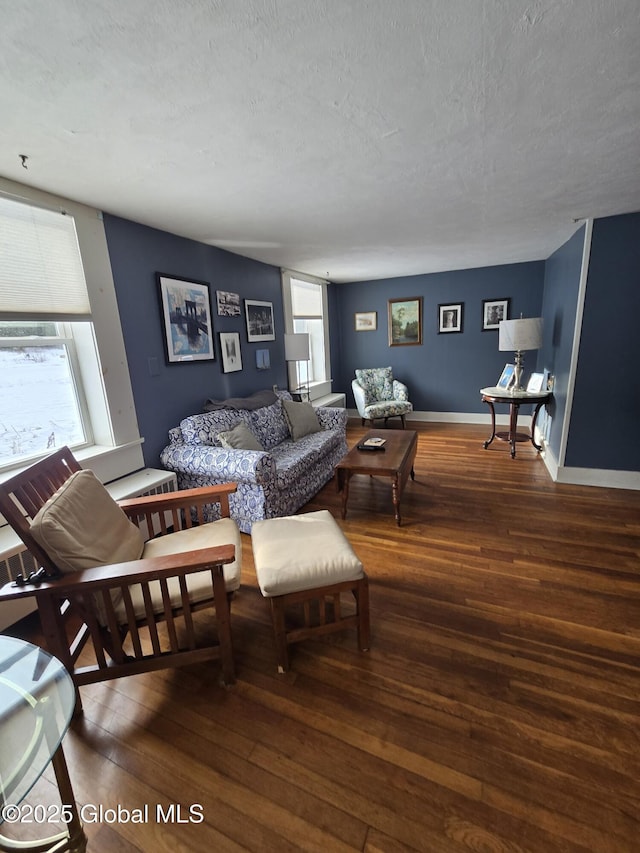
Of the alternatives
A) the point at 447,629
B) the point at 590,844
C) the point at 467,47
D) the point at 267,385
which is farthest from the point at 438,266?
the point at 590,844

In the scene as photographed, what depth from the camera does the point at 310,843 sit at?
1061 mm

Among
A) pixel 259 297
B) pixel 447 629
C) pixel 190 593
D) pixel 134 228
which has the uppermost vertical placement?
pixel 134 228

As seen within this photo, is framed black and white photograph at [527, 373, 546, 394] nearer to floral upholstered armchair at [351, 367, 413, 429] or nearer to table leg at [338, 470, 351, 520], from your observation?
floral upholstered armchair at [351, 367, 413, 429]

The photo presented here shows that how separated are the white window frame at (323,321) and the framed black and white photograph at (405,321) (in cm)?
105

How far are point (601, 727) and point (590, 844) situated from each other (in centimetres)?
40

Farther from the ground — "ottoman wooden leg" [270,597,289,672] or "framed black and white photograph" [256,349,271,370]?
"framed black and white photograph" [256,349,271,370]

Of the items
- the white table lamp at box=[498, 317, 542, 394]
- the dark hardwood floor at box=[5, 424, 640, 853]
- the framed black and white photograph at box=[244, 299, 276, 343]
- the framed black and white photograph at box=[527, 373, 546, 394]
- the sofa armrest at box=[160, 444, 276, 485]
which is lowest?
the dark hardwood floor at box=[5, 424, 640, 853]

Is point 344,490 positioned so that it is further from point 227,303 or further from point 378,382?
point 378,382

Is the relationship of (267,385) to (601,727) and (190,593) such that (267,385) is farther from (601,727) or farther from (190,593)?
(601,727)

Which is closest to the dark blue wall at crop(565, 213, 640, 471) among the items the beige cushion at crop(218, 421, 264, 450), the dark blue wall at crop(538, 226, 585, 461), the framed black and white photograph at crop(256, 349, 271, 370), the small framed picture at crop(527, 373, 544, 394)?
the dark blue wall at crop(538, 226, 585, 461)

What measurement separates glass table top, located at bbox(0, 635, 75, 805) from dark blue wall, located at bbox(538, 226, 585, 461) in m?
3.89

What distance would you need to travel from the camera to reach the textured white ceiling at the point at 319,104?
1018 mm

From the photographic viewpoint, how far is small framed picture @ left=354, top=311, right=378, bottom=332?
19.8 feet

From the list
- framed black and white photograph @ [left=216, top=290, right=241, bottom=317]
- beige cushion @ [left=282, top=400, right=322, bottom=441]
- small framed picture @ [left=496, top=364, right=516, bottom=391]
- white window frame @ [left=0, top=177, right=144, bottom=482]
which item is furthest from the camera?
small framed picture @ [left=496, top=364, right=516, bottom=391]
